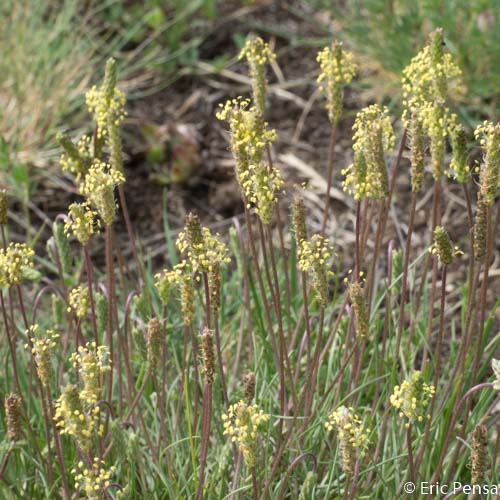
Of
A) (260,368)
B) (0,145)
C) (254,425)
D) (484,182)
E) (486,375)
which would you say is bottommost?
(486,375)

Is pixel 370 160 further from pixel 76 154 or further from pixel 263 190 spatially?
pixel 76 154

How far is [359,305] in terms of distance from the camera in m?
2.08

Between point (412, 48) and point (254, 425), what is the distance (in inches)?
131

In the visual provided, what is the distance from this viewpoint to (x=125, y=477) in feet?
8.68

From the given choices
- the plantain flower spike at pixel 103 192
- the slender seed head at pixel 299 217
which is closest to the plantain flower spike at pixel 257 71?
the slender seed head at pixel 299 217

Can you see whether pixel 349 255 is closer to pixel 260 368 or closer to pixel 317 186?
pixel 317 186

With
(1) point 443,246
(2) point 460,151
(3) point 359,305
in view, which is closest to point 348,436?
(3) point 359,305

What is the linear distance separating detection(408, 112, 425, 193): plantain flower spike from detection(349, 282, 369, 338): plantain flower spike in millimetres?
374

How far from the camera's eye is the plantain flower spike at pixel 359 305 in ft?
6.74

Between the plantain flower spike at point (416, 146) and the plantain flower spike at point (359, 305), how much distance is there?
37 centimetres

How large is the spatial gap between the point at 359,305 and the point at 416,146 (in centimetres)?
45

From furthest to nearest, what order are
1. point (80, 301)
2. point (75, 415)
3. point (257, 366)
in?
point (257, 366)
point (80, 301)
point (75, 415)

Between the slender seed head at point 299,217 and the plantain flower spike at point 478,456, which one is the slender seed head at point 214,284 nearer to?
the slender seed head at point 299,217

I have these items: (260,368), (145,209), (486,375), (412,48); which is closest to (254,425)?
(260,368)
